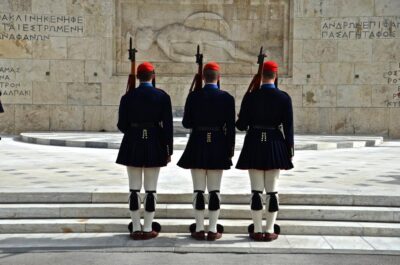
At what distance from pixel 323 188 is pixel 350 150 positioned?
6010mm

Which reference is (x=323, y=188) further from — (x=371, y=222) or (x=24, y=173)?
(x=24, y=173)

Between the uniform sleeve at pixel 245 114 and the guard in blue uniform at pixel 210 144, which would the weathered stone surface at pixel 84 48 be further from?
the uniform sleeve at pixel 245 114

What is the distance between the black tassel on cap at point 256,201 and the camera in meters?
4.88

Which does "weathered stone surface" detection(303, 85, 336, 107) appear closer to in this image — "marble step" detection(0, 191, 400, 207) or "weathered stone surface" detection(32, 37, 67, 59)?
"weathered stone surface" detection(32, 37, 67, 59)

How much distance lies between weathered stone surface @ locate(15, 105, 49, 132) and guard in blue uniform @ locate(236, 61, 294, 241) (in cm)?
1184

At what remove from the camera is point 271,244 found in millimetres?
4918

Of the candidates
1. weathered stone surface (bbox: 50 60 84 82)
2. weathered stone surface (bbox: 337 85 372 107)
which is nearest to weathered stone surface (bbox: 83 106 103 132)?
weathered stone surface (bbox: 50 60 84 82)

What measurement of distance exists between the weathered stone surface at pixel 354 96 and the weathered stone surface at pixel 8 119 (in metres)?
9.39

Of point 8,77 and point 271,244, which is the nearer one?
point 271,244

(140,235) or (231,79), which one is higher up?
(231,79)

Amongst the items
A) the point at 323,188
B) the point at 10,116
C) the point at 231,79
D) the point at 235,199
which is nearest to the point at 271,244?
the point at 235,199

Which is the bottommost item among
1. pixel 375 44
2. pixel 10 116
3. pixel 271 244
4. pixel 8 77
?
pixel 271 244

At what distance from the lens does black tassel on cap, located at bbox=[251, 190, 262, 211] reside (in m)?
4.88

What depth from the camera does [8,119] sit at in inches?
618
